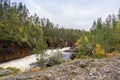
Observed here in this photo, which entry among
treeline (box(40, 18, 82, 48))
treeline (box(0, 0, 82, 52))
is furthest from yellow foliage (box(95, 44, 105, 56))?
treeline (box(40, 18, 82, 48))

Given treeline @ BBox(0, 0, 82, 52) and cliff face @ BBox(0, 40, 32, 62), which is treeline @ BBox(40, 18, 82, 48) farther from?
cliff face @ BBox(0, 40, 32, 62)

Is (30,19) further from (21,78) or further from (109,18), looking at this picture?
(21,78)

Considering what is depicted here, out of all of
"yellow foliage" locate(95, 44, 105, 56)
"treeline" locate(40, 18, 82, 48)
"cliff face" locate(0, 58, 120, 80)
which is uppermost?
"treeline" locate(40, 18, 82, 48)

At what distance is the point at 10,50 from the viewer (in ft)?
244

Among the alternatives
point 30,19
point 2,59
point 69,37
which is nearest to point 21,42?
point 2,59

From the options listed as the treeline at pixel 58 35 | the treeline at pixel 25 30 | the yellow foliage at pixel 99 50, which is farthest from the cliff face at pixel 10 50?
the treeline at pixel 58 35

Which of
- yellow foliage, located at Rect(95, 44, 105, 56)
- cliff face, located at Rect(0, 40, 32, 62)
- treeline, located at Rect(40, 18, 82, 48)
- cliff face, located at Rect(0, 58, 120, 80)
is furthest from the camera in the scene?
treeline, located at Rect(40, 18, 82, 48)

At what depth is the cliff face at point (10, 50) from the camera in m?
72.5

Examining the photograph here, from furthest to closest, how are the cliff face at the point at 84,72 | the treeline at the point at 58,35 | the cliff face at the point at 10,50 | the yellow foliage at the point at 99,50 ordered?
the treeline at the point at 58,35 < the yellow foliage at the point at 99,50 < the cliff face at the point at 10,50 < the cliff face at the point at 84,72

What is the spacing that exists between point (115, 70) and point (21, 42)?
63.1 meters

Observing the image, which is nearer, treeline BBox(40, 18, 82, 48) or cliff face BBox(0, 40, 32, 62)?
cliff face BBox(0, 40, 32, 62)

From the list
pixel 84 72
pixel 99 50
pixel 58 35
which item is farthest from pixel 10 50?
pixel 58 35

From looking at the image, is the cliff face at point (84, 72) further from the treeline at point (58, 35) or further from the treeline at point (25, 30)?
the treeline at point (58, 35)

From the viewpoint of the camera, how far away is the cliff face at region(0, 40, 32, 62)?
7250cm
